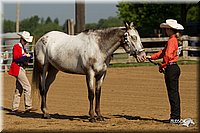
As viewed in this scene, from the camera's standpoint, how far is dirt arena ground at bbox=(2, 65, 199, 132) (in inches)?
326

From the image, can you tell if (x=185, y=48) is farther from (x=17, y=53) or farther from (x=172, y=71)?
(x=172, y=71)

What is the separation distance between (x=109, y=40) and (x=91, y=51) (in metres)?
0.46

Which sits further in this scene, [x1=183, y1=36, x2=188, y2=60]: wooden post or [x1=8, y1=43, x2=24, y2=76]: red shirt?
[x1=183, y1=36, x2=188, y2=60]: wooden post

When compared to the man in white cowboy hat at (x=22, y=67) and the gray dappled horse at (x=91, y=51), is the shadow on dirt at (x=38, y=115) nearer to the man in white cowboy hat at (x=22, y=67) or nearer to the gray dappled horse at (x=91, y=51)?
the man in white cowboy hat at (x=22, y=67)

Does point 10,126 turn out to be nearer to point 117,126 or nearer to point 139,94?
point 117,126

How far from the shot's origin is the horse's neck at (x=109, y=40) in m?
9.13

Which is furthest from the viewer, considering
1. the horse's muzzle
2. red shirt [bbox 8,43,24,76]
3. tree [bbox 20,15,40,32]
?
tree [bbox 20,15,40,32]

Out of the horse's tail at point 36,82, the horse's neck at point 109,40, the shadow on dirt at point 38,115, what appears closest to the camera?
the horse's neck at point 109,40

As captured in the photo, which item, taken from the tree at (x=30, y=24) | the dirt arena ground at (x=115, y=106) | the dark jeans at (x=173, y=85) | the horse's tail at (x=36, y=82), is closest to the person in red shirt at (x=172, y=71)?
the dark jeans at (x=173, y=85)

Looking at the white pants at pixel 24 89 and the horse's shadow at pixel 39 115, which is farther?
the white pants at pixel 24 89

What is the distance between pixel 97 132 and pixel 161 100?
14.4 feet

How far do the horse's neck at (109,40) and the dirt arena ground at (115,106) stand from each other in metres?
1.40

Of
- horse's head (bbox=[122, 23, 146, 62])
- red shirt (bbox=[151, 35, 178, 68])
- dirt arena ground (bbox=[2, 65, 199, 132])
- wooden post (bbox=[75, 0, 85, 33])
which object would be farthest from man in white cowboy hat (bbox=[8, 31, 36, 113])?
wooden post (bbox=[75, 0, 85, 33])

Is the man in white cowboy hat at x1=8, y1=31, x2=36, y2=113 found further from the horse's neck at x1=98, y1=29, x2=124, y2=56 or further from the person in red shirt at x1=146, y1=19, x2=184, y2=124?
the person in red shirt at x1=146, y1=19, x2=184, y2=124
